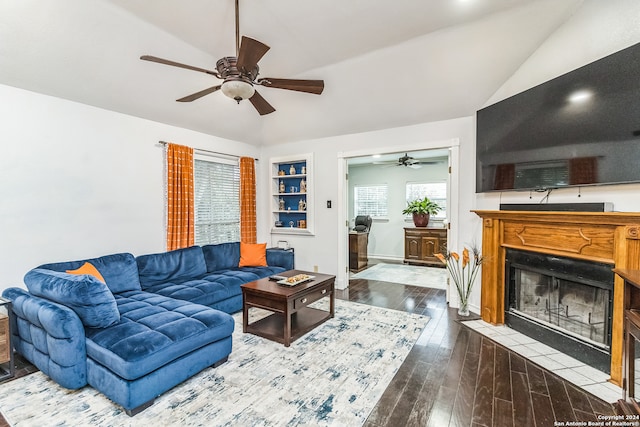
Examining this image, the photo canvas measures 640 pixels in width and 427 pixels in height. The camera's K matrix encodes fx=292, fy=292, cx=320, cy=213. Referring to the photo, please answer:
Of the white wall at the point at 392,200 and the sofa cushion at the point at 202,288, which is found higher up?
the white wall at the point at 392,200

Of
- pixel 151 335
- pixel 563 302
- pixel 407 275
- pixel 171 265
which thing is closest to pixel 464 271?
pixel 563 302

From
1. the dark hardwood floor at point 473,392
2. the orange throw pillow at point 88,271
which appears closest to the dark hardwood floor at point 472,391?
the dark hardwood floor at point 473,392

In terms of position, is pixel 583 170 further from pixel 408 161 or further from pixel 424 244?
pixel 424 244

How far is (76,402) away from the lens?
6.73 ft

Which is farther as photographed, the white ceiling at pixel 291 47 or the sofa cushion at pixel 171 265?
the sofa cushion at pixel 171 265

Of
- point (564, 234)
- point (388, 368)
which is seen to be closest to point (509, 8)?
point (564, 234)

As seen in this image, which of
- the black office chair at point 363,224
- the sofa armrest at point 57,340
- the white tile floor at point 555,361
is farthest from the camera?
the black office chair at point 363,224

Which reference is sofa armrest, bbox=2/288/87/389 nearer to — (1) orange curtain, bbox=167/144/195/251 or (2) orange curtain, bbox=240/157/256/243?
(1) orange curtain, bbox=167/144/195/251

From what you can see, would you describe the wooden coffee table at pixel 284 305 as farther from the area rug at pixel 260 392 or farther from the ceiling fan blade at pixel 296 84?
the ceiling fan blade at pixel 296 84

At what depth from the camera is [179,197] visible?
4.20 metres

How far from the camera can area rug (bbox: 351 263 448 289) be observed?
17.4ft

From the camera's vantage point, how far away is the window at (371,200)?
25.6 ft

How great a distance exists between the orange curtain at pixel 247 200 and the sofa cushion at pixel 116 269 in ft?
6.64

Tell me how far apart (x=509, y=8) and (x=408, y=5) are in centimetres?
94
